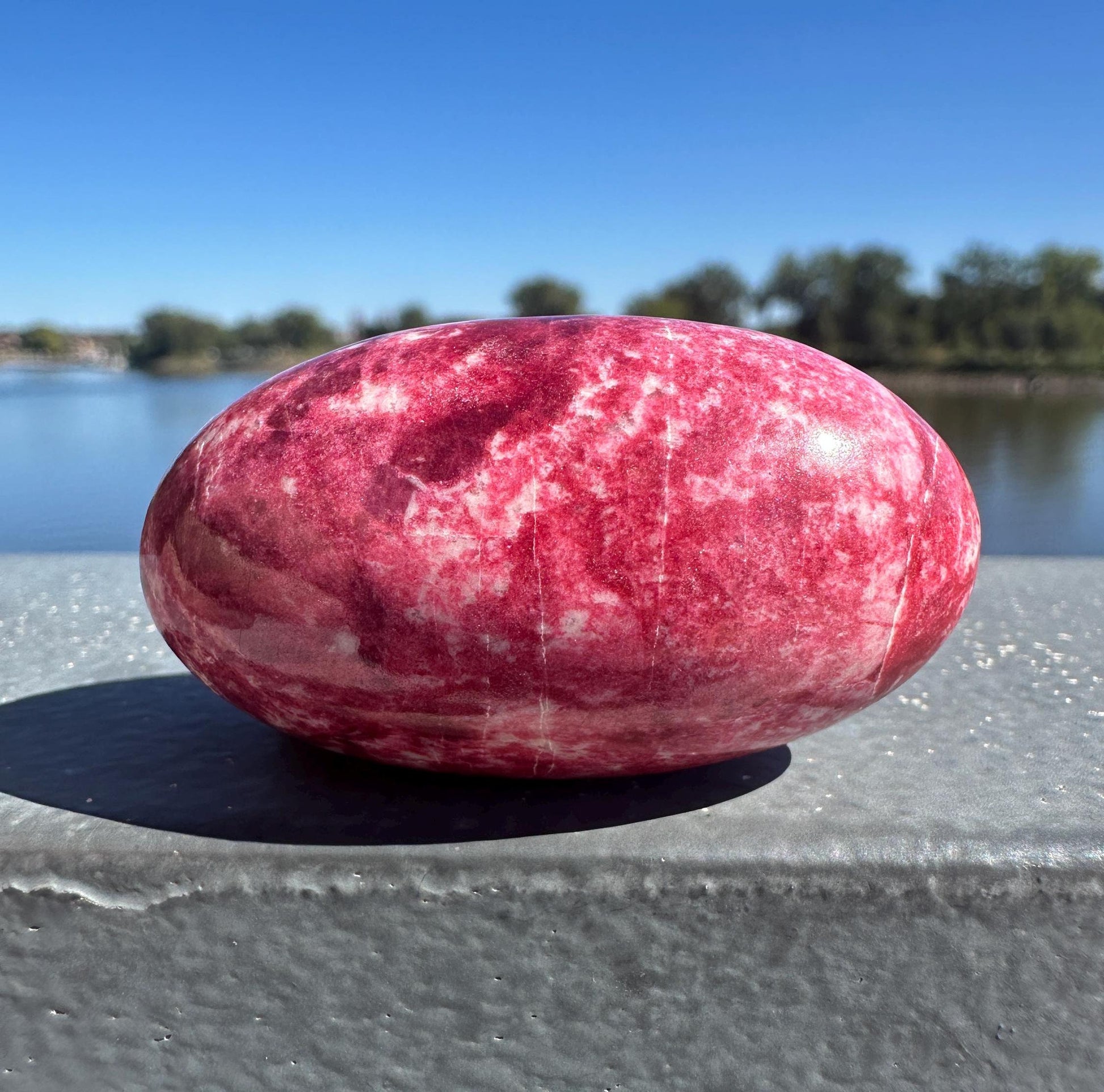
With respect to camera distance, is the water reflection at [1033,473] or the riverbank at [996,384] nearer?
the water reflection at [1033,473]

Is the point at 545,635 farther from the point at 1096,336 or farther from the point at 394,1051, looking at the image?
the point at 1096,336

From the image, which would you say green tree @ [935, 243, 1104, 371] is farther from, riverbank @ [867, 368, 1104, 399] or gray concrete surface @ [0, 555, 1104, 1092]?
gray concrete surface @ [0, 555, 1104, 1092]

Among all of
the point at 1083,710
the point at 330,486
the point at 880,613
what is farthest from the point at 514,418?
the point at 1083,710

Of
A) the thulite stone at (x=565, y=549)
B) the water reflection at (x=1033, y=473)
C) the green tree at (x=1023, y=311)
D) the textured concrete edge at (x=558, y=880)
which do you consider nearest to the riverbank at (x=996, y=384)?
the green tree at (x=1023, y=311)

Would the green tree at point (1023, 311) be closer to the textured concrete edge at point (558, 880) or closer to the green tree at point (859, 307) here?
the green tree at point (859, 307)

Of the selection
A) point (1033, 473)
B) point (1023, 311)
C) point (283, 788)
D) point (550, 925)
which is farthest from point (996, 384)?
point (550, 925)
